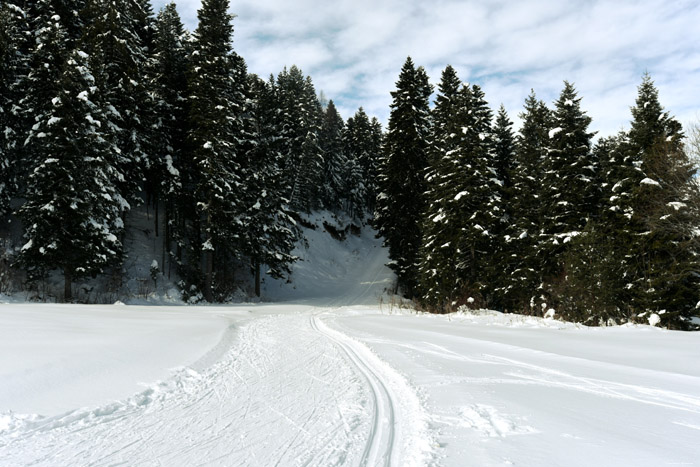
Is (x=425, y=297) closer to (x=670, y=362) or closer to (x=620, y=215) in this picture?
(x=620, y=215)

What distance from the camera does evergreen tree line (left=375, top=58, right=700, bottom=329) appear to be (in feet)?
52.0

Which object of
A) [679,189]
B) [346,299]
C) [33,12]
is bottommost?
[346,299]

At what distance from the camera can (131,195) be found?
82.1 ft

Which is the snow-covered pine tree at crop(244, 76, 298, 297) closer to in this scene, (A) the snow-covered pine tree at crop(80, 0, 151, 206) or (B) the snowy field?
(A) the snow-covered pine tree at crop(80, 0, 151, 206)

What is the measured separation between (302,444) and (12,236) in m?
26.1

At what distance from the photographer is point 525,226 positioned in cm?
2322

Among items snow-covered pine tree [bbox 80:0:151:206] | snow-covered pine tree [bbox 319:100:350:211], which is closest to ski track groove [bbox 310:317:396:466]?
snow-covered pine tree [bbox 80:0:151:206]

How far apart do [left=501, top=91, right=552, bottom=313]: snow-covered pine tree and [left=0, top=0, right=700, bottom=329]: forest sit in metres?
0.12

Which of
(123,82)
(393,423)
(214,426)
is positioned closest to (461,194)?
(393,423)

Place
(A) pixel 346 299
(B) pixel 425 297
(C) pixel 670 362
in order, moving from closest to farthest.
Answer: (C) pixel 670 362 < (B) pixel 425 297 < (A) pixel 346 299

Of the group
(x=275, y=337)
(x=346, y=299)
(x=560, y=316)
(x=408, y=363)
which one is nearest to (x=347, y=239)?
(x=346, y=299)

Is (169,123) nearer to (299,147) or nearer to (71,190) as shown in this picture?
(71,190)

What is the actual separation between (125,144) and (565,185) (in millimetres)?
28054

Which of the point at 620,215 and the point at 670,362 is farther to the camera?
the point at 620,215
